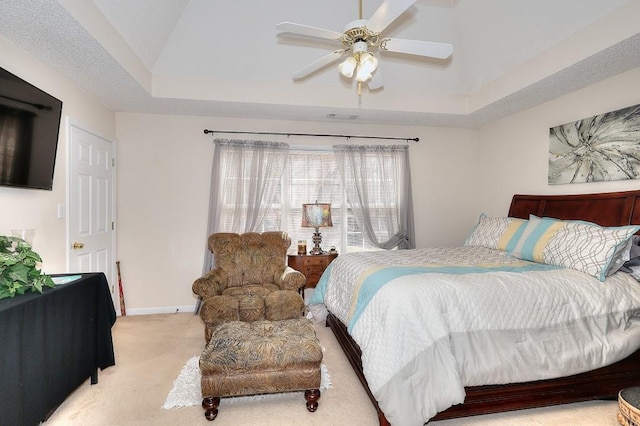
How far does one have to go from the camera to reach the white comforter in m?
1.83

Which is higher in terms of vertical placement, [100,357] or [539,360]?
[539,360]

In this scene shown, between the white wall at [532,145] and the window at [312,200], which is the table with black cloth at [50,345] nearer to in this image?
the window at [312,200]

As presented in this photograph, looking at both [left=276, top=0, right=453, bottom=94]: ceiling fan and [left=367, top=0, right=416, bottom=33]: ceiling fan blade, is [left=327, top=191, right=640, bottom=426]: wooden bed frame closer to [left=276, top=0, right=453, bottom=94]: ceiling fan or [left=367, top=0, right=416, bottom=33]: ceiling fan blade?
[left=276, top=0, right=453, bottom=94]: ceiling fan

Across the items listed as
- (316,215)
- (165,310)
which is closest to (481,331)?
(316,215)

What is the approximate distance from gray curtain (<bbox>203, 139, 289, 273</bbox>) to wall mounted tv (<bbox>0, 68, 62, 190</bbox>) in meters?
1.77

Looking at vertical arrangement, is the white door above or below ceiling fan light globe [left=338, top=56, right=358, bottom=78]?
below

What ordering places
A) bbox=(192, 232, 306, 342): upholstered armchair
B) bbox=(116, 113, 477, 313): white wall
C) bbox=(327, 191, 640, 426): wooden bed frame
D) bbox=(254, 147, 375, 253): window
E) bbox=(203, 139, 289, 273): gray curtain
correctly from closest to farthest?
bbox=(327, 191, 640, 426): wooden bed frame, bbox=(192, 232, 306, 342): upholstered armchair, bbox=(116, 113, 477, 313): white wall, bbox=(203, 139, 289, 273): gray curtain, bbox=(254, 147, 375, 253): window

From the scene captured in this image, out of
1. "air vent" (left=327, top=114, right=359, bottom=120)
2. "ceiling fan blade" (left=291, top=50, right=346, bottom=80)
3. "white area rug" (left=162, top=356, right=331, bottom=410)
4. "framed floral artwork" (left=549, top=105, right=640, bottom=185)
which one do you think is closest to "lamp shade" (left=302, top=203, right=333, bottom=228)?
"air vent" (left=327, top=114, right=359, bottom=120)

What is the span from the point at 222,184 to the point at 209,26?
1.79m

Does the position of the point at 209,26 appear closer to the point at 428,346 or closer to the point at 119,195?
the point at 119,195

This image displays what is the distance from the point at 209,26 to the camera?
3301 mm

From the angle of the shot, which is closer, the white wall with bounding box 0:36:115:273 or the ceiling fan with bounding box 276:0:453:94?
the ceiling fan with bounding box 276:0:453:94

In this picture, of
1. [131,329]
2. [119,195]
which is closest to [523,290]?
[131,329]

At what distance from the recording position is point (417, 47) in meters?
2.29
